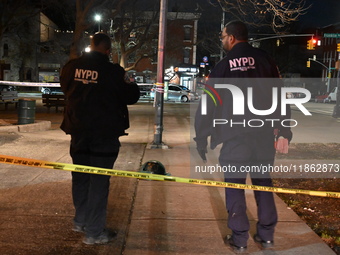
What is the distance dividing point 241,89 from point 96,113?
1.40 meters

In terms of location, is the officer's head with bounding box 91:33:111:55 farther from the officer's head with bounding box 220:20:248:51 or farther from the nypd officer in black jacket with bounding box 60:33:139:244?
the officer's head with bounding box 220:20:248:51

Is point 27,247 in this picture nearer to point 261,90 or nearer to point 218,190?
point 261,90

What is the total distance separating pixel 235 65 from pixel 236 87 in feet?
0.69

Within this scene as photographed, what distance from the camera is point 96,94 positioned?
4.01 meters

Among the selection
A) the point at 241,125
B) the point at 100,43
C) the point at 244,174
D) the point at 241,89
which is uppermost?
the point at 100,43

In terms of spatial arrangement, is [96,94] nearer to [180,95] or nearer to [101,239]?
[101,239]

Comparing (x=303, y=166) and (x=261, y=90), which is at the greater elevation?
(x=261, y=90)

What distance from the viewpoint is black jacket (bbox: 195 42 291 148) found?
3.87m

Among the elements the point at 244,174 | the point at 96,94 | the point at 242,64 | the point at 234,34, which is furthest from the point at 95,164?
the point at 234,34

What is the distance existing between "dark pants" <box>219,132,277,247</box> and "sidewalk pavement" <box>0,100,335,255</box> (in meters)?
0.36

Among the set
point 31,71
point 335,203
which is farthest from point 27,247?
point 31,71

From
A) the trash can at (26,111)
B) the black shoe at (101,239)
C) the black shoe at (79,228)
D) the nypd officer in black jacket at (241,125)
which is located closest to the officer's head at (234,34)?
the nypd officer in black jacket at (241,125)

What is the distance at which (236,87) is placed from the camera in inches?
155

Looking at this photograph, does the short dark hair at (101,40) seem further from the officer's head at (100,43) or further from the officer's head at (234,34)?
the officer's head at (234,34)
